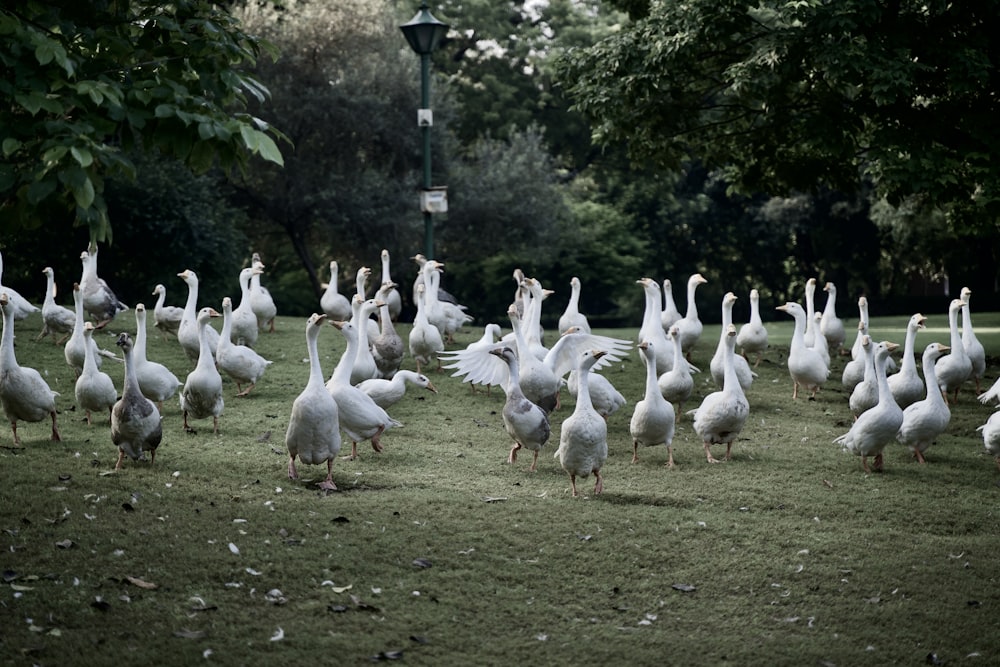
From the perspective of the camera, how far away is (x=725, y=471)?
1079 cm

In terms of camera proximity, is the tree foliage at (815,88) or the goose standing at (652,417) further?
the tree foliage at (815,88)

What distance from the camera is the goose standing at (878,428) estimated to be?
1045 centimetres

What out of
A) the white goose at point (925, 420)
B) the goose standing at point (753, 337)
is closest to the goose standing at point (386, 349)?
the goose standing at point (753, 337)

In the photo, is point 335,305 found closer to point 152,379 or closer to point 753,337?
point 753,337

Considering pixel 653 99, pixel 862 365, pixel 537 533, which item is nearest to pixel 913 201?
pixel 653 99

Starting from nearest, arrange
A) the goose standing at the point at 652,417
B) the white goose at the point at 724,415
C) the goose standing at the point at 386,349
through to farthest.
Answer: the goose standing at the point at 652,417 < the white goose at the point at 724,415 < the goose standing at the point at 386,349

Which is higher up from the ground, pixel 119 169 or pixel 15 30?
pixel 15 30

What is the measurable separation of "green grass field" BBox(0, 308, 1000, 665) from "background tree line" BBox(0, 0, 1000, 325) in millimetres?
2450

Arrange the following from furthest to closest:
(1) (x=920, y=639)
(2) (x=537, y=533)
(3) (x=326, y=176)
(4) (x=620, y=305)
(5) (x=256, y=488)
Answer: (4) (x=620, y=305) < (3) (x=326, y=176) < (5) (x=256, y=488) < (2) (x=537, y=533) < (1) (x=920, y=639)

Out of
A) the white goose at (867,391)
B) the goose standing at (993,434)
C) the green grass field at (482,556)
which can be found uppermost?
the white goose at (867,391)

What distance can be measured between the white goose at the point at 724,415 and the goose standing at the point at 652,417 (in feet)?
1.39

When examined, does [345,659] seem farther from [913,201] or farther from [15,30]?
[913,201]

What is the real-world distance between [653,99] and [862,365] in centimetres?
607

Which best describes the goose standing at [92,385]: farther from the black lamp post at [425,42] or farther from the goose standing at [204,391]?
the black lamp post at [425,42]
